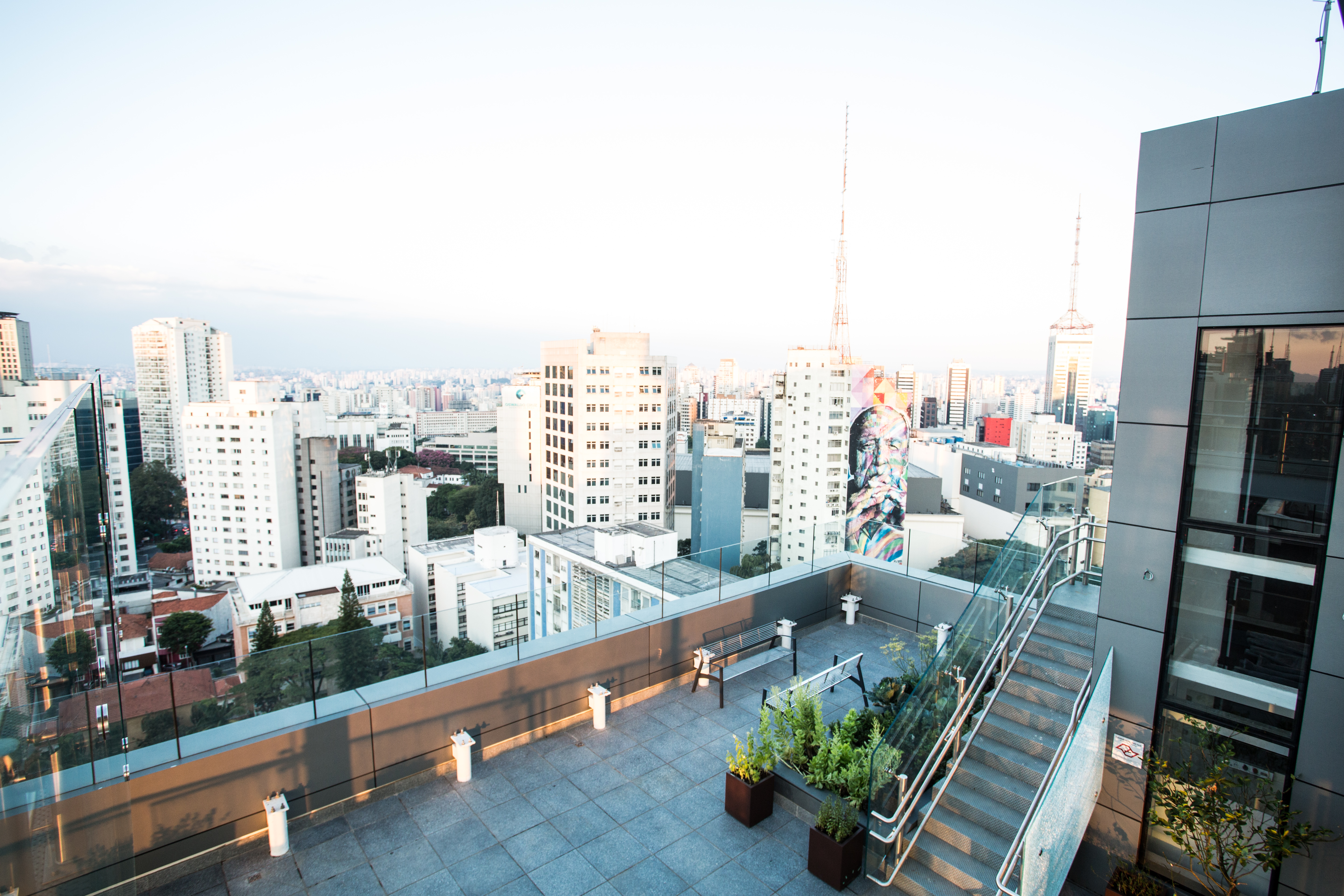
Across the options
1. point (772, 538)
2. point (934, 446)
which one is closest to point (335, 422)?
point (934, 446)

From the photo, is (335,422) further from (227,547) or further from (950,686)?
(950,686)

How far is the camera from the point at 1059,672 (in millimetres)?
5145

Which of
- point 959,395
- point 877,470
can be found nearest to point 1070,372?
point 959,395

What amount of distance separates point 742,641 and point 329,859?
4.52 metres

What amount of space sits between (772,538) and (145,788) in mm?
7021

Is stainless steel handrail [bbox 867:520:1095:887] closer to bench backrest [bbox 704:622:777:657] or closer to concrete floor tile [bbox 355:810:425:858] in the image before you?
bench backrest [bbox 704:622:777:657]

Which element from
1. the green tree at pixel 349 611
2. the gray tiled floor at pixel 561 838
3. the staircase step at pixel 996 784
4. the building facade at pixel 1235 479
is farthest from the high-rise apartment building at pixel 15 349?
the building facade at pixel 1235 479

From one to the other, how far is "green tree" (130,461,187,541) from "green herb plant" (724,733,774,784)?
257 feet

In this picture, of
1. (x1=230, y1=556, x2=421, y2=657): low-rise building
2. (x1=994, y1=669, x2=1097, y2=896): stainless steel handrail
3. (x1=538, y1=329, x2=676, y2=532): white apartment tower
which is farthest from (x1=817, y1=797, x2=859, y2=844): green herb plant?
(x1=538, y1=329, x2=676, y2=532): white apartment tower

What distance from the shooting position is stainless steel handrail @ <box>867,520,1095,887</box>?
4.38 m

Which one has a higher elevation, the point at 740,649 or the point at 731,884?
the point at 740,649

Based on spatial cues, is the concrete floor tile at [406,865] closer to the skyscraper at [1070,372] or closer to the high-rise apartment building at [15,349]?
the high-rise apartment building at [15,349]

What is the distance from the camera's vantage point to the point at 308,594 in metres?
27.2

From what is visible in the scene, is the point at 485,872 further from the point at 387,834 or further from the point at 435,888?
the point at 387,834
